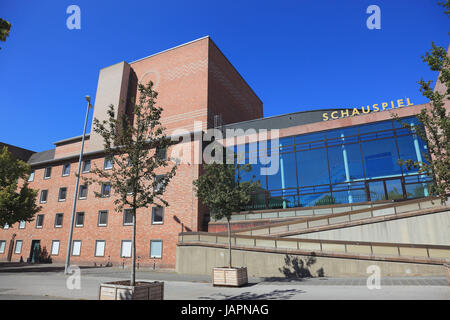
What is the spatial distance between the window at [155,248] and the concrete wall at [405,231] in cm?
1349

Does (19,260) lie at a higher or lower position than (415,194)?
lower

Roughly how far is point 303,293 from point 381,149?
15378mm

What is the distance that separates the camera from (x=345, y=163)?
21688mm

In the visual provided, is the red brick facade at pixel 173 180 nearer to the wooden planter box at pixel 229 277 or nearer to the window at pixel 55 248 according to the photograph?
the window at pixel 55 248

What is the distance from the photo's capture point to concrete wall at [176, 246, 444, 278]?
13109mm

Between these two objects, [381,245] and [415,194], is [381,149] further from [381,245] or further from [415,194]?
[381,245]

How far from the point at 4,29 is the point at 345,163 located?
70.3 feet

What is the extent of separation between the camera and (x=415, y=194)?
61.2 ft

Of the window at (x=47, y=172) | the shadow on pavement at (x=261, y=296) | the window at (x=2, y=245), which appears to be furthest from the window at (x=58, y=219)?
the shadow on pavement at (x=261, y=296)

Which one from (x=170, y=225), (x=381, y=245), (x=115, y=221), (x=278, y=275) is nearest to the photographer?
(x=381, y=245)

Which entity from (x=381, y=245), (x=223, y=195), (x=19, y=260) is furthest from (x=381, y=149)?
(x=19, y=260)

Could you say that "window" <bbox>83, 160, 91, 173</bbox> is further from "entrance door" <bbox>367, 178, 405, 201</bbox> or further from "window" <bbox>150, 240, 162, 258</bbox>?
"entrance door" <bbox>367, 178, 405, 201</bbox>

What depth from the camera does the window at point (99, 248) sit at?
2651 cm

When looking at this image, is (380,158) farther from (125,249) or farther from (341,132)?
(125,249)
